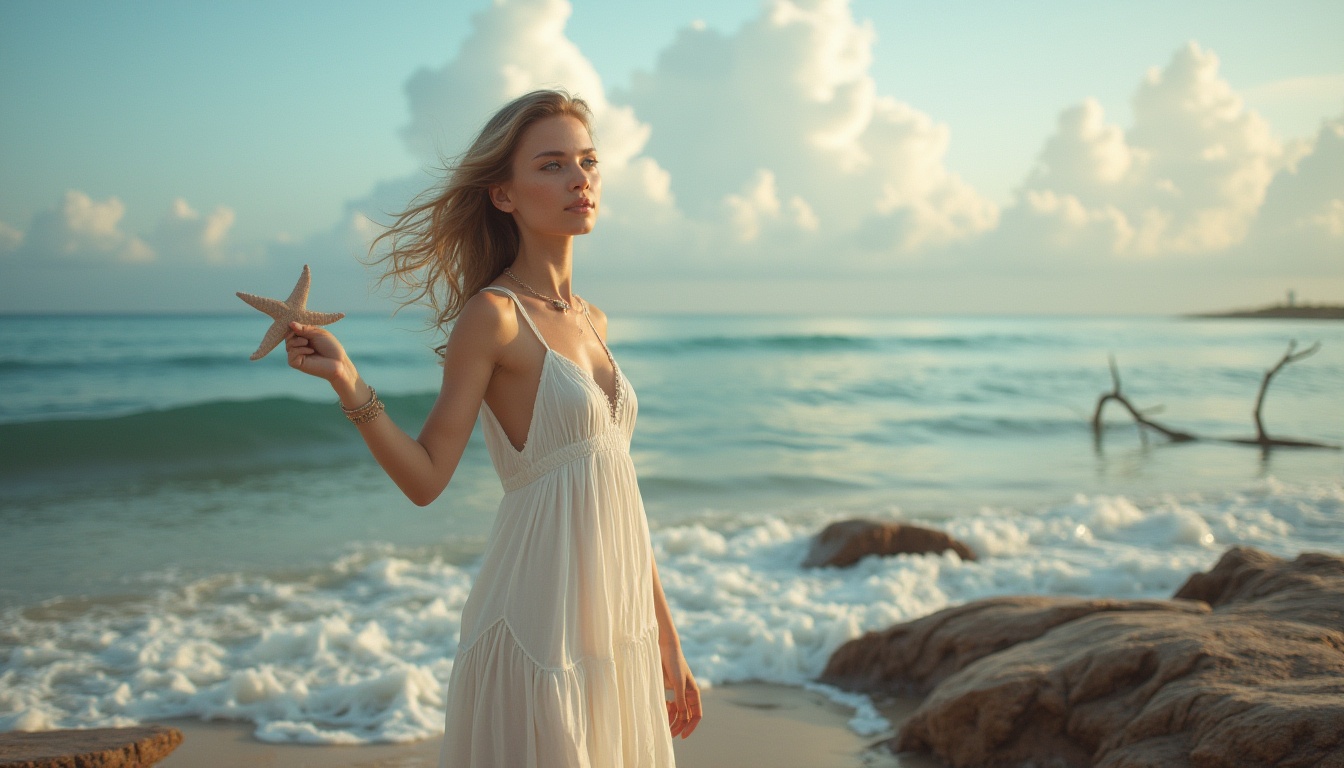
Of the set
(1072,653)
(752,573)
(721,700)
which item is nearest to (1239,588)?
(1072,653)

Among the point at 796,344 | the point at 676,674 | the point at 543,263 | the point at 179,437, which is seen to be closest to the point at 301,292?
the point at 543,263

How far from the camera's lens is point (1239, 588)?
4656 mm

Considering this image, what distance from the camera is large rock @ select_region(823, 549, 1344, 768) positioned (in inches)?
111

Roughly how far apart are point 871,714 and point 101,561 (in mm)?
7183

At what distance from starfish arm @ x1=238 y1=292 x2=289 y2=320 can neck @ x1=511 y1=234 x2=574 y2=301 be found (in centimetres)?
68

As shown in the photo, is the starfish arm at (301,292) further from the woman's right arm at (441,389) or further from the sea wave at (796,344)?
the sea wave at (796,344)

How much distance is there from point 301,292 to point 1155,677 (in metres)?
3.10

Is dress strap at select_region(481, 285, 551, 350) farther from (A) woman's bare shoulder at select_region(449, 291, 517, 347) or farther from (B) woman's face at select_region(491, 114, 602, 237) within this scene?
(B) woman's face at select_region(491, 114, 602, 237)

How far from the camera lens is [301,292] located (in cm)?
195

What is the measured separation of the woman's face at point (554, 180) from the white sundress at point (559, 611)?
246 mm

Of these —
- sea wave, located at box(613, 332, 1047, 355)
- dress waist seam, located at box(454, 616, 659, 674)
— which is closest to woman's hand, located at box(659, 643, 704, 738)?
dress waist seam, located at box(454, 616, 659, 674)

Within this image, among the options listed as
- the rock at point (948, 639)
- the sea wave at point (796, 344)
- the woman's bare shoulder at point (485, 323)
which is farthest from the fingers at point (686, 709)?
the sea wave at point (796, 344)

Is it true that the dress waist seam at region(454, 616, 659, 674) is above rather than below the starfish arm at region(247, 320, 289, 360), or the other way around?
below

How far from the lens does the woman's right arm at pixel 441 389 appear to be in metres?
1.85
